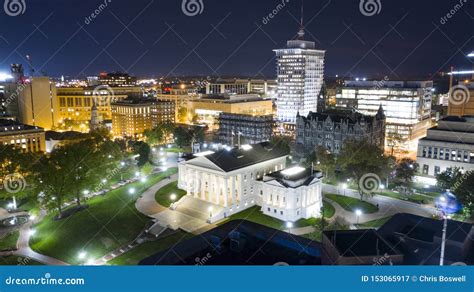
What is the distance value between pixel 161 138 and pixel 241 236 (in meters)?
52.5

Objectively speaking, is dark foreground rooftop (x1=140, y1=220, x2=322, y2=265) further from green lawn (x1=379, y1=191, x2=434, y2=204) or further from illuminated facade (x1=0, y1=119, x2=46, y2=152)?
illuminated facade (x1=0, y1=119, x2=46, y2=152)

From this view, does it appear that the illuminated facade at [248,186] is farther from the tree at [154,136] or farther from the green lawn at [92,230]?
the tree at [154,136]

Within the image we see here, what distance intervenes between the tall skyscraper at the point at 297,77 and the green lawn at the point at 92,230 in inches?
2741

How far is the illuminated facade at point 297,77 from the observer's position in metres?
103

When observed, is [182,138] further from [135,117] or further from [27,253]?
[27,253]

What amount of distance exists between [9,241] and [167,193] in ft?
52.2

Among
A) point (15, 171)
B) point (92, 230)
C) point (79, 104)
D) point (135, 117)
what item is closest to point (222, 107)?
point (135, 117)

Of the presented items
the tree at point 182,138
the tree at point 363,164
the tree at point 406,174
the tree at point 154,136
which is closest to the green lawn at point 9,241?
the tree at point 363,164

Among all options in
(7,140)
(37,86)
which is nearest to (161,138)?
(7,140)

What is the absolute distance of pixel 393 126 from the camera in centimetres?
7944

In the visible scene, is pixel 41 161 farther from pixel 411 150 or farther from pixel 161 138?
pixel 411 150

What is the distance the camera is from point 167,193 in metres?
42.8

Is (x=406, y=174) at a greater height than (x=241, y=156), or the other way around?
(x=241, y=156)

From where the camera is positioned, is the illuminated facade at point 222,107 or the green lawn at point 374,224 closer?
the green lawn at point 374,224
